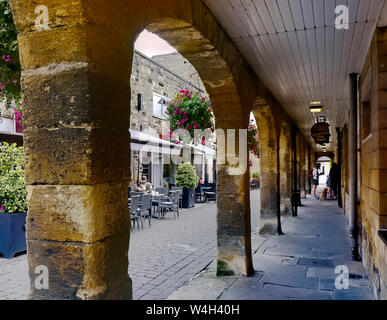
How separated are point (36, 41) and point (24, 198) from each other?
4437 mm

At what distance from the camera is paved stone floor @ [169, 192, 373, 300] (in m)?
3.50

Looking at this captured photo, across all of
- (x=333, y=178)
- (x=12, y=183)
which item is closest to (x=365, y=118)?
(x=12, y=183)

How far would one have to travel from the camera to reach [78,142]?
1.49 m

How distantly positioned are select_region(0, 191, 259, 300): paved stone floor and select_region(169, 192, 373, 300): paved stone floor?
32 cm

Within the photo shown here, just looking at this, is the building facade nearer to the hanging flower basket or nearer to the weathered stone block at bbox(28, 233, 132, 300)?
the hanging flower basket

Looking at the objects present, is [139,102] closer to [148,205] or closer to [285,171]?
[148,205]

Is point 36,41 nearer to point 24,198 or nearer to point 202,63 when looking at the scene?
point 202,63

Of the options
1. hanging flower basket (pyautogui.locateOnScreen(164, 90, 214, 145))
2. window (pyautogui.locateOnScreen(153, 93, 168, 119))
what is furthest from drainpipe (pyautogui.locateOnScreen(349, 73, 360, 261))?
window (pyautogui.locateOnScreen(153, 93, 168, 119))

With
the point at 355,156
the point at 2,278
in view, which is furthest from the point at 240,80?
the point at 2,278

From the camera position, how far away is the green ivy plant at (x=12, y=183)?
5293 millimetres

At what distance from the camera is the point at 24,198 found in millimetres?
5395

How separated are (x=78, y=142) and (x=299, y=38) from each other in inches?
114

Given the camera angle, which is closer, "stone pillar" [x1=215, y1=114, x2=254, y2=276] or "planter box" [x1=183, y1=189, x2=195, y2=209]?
"stone pillar" [x1=215, y1=114, x2=254, y2=276]

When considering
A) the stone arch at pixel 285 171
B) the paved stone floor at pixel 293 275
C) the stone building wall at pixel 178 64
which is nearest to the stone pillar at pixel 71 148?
the paved stone floor at pixel 293 275
